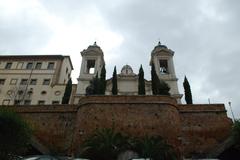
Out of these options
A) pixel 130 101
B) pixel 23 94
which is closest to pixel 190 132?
pixel 130 101

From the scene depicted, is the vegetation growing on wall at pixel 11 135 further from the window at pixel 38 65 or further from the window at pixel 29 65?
the window at pixel 29 65

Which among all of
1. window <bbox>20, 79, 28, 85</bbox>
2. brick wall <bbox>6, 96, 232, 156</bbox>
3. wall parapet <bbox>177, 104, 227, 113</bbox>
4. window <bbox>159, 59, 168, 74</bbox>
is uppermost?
window <bbox>159, 59, 168, 74</bbox>

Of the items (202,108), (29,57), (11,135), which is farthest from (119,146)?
(29,57)

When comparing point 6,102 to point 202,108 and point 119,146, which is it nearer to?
point 119,146

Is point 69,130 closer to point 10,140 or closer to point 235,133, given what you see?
point 10,140

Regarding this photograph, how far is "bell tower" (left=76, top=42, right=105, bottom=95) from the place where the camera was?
4284 centimetres

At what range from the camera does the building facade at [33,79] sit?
4316 centimetres

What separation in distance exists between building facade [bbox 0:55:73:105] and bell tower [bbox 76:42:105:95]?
3941 mm

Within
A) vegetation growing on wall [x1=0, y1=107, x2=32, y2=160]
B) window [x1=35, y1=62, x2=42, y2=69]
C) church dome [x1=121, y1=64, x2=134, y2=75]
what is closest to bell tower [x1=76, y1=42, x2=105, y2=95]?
church dome [x1=121, y1=64, x2=134, y2=75]

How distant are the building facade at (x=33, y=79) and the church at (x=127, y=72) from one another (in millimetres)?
4473

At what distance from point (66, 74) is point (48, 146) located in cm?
2609

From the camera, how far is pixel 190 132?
86.1 feet

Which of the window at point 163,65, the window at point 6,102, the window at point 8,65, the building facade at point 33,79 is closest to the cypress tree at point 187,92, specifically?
the window at point 163,65

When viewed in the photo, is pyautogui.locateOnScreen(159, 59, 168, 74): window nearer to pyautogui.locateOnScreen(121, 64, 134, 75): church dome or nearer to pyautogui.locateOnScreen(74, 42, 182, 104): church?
pyautogui.locateOnScreen(74, 42, 182, 104): church
